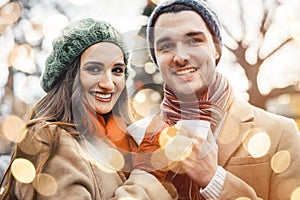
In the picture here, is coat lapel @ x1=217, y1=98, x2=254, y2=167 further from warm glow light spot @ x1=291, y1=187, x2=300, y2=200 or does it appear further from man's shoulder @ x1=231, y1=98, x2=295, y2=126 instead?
warm glow light spot @ x1=291, y1=187, x2=300, y2=200

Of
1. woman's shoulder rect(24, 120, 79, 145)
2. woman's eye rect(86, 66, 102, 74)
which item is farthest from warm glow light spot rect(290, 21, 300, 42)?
woman's shoulder rect(24, 120, 79, 145)

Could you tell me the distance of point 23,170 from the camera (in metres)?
1.85

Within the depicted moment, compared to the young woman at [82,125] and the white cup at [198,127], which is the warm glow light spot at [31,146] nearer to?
the young woman at [82,125]

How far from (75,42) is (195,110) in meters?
0.50

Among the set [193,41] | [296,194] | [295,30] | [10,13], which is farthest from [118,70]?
[10,13]

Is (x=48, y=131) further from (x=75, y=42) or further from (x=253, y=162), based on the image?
(x=253, y=162)

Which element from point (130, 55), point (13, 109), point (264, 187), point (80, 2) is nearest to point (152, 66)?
point (130, 55)

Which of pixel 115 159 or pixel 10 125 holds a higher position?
pixel 115 159

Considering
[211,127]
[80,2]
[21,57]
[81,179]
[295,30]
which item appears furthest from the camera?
[21,57]

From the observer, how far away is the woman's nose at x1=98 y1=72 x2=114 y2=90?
1866mm

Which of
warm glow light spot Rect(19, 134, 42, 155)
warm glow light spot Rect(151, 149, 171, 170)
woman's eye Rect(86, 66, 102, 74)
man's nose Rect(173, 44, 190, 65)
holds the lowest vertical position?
warm glow light spot Rect(151, 149, 171, 170)

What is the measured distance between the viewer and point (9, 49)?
292 centimetres

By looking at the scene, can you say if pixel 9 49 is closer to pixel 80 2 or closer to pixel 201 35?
pixel 80 2

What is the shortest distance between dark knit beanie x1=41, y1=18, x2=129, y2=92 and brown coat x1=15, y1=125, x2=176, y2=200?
8.2 inches
